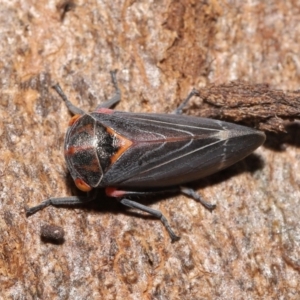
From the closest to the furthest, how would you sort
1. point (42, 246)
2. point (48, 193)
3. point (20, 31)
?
point (42, 246) < point (48, 193) < point (20, 31)

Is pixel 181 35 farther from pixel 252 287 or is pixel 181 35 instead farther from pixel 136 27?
pixel 252 287

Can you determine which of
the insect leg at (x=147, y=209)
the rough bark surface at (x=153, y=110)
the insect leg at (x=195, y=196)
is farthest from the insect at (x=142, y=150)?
the rough bark surface at (x=153, y=110)

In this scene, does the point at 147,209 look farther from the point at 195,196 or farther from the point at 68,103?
the point at 68,103

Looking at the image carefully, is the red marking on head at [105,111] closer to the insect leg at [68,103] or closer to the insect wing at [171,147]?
the insect wing at [171,147]

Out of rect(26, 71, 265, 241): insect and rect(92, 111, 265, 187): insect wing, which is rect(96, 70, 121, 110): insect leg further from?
rect(92, 111, 265, 187): insect wing

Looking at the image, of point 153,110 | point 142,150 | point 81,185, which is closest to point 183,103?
point 153,110

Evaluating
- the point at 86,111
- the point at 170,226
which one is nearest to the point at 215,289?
the point at 170,226
